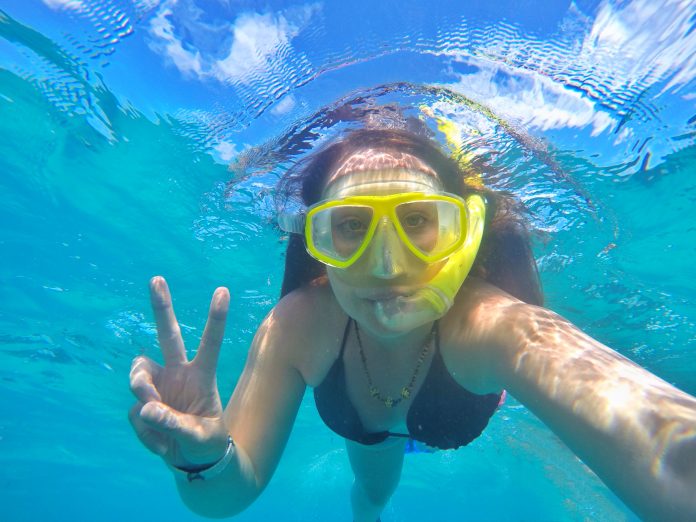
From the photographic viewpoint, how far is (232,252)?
32.0 ft

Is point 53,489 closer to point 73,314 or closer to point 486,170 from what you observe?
point 73,314

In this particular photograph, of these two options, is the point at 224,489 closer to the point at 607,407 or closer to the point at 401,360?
the point at 401,360

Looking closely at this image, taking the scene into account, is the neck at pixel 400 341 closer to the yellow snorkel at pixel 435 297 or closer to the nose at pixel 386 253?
the yellow snorkel at pixel 435 297

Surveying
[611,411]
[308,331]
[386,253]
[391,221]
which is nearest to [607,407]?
[611,411]

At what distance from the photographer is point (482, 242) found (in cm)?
421

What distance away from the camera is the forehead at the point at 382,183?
3209mm

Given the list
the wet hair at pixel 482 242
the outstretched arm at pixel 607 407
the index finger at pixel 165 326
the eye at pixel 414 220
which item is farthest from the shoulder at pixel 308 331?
the outstretched arm at pixel 607 407

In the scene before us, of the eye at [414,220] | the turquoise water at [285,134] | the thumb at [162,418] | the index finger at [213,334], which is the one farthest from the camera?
the turquoise water at [285,134]

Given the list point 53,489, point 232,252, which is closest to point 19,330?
point 232,252

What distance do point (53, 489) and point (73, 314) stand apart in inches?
2175

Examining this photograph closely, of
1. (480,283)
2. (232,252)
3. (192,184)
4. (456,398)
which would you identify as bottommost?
(456,398)

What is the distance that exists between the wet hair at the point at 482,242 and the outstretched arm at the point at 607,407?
4.56 feet

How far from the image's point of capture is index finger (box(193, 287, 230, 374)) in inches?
100

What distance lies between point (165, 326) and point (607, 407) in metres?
2.64
